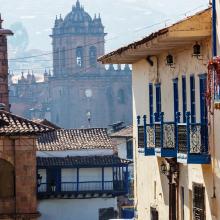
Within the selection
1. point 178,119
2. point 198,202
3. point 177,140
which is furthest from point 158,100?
point 198,202

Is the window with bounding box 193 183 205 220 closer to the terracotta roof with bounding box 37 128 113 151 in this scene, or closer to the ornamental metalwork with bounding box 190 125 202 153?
the ornamental metalwork with bounding box 190 125 202 153

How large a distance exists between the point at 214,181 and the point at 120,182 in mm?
37238

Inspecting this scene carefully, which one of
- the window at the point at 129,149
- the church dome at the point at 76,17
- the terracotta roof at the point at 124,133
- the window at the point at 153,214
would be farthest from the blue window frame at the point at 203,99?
the church dome at the point at 76,17

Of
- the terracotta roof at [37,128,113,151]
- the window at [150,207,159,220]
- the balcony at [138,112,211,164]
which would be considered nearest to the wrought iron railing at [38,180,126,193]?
the terracotta roof at [37,128,113,151]

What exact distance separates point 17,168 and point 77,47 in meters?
121

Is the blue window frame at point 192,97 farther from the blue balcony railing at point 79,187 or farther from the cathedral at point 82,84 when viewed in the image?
the cathedral at point 82,84

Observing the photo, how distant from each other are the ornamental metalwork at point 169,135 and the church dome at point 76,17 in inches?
5991

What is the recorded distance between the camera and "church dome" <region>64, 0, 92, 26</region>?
7018 inches

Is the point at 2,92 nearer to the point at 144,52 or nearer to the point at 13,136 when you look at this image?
the point at 13,136

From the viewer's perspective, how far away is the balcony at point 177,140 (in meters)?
22.0

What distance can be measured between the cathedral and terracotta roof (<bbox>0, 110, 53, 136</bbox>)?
11759cm

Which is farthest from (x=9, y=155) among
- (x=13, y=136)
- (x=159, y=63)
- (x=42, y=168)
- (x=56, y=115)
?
(x=56, y=115)

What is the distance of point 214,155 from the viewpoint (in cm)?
2175

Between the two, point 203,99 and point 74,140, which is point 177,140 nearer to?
point 203,99
